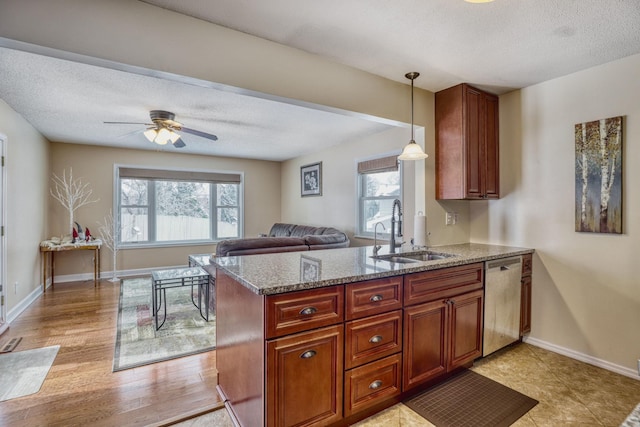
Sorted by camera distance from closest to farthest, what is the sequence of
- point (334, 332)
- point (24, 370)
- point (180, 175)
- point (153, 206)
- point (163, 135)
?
1. point (334, 332)
2. point (24, 370)
3. point (163, 135)
4. point (153, 206)
5. point (180, 175)

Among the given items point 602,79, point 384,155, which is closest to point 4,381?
point 384,155

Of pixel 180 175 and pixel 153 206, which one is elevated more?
pixel 180 175

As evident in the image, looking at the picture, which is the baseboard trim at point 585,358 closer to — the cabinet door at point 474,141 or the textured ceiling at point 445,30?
the cabinet door at point 474,141

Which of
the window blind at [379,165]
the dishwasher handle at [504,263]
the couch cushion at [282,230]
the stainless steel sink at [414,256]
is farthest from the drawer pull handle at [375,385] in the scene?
the couch cushion at [282,230]

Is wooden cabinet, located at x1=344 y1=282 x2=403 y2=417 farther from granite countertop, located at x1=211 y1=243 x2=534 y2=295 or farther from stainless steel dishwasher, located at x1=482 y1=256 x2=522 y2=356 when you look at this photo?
stainless steel dishwasher, located at x1=482 y1=256 x2=522 y2=356

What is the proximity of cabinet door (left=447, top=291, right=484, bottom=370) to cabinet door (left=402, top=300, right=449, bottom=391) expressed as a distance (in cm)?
9

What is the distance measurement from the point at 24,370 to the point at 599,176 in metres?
4.64

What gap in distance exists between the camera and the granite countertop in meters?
1.52

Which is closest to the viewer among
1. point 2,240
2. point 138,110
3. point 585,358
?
point 585,358

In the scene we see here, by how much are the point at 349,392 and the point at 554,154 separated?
2.60 m

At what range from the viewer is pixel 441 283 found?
2.13 m

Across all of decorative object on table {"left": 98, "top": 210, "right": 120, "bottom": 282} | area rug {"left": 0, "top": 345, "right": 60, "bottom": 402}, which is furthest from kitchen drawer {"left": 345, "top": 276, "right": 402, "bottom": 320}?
decorative object on table {"left": 98, "top": 210, "right": 120, "bottom": 282}

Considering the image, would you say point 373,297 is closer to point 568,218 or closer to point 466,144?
point 466,144

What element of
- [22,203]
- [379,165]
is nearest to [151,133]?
[22,203]
